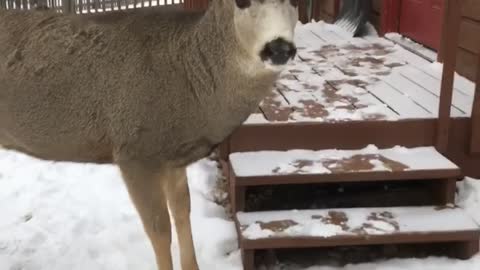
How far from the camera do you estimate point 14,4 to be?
36.8ft

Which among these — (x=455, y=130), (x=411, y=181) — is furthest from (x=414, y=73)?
(x=411, y=181)

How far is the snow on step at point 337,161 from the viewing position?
4645 mm

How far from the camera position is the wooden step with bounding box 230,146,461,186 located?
4598mm

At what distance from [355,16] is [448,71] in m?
3.42

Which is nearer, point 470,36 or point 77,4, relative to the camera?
point 470,36

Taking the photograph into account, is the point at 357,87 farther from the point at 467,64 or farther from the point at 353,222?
the point at 353,222

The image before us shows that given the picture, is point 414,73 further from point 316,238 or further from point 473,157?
point 316,238

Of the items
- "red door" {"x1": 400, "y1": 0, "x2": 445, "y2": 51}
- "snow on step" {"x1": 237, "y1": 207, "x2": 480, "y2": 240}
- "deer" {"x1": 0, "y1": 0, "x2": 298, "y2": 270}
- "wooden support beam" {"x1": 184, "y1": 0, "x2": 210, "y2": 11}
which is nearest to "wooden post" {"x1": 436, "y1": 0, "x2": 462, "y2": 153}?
"snow on step" {"x1": 237, "y1": 207, "x2": 480, "y2": 240}

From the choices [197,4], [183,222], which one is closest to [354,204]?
[183,222]

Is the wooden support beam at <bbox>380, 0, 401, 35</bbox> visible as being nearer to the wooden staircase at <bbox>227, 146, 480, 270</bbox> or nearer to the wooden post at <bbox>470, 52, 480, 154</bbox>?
the wooden post at <bbox>470, 52, 480, 154</bbox>

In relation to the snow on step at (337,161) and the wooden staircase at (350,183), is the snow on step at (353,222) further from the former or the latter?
the snow on step at (337,161)

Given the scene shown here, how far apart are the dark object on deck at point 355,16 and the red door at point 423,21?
0.41 meters

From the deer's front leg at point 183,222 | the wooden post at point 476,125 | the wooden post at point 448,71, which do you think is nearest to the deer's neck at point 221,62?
the deer's front leg at point 183,222

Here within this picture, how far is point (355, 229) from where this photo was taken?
4379 mm
